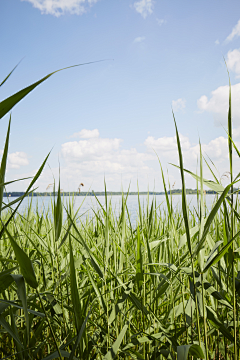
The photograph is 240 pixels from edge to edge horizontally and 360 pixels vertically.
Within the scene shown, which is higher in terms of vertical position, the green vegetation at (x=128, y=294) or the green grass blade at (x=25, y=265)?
the green grass blade at (x=25, y=265)

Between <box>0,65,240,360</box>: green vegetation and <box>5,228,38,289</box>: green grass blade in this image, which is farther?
<box>0,65,240,360</box>: green vegetation

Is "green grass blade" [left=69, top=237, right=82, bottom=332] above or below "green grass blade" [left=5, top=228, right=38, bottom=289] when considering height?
below

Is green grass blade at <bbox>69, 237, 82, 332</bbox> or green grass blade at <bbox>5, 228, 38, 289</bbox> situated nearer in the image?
green grass blade at <bbox>5, 228, 38, 289</bbox>

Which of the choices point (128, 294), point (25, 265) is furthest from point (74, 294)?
point (128, 294)

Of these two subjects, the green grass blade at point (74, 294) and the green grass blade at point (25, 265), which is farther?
the green grass blade at point (74, 294)

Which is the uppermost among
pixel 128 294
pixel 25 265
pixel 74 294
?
pixel 25 265

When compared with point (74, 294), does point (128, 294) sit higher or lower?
lower

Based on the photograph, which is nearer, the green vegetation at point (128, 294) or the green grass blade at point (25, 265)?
the green grass blade at point (25, 265)

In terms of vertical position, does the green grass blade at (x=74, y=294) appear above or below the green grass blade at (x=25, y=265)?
below

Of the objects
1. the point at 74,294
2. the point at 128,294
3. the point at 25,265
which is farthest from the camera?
the point at 128,294

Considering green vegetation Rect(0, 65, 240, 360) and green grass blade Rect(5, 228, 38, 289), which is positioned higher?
green grass blade Rect(5, 228, 38, 289)

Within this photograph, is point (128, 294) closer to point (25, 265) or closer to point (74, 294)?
point (74, 294)

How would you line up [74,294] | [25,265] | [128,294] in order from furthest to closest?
[128,294]
[74,294]
[25,265]

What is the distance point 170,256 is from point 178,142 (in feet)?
2.30
